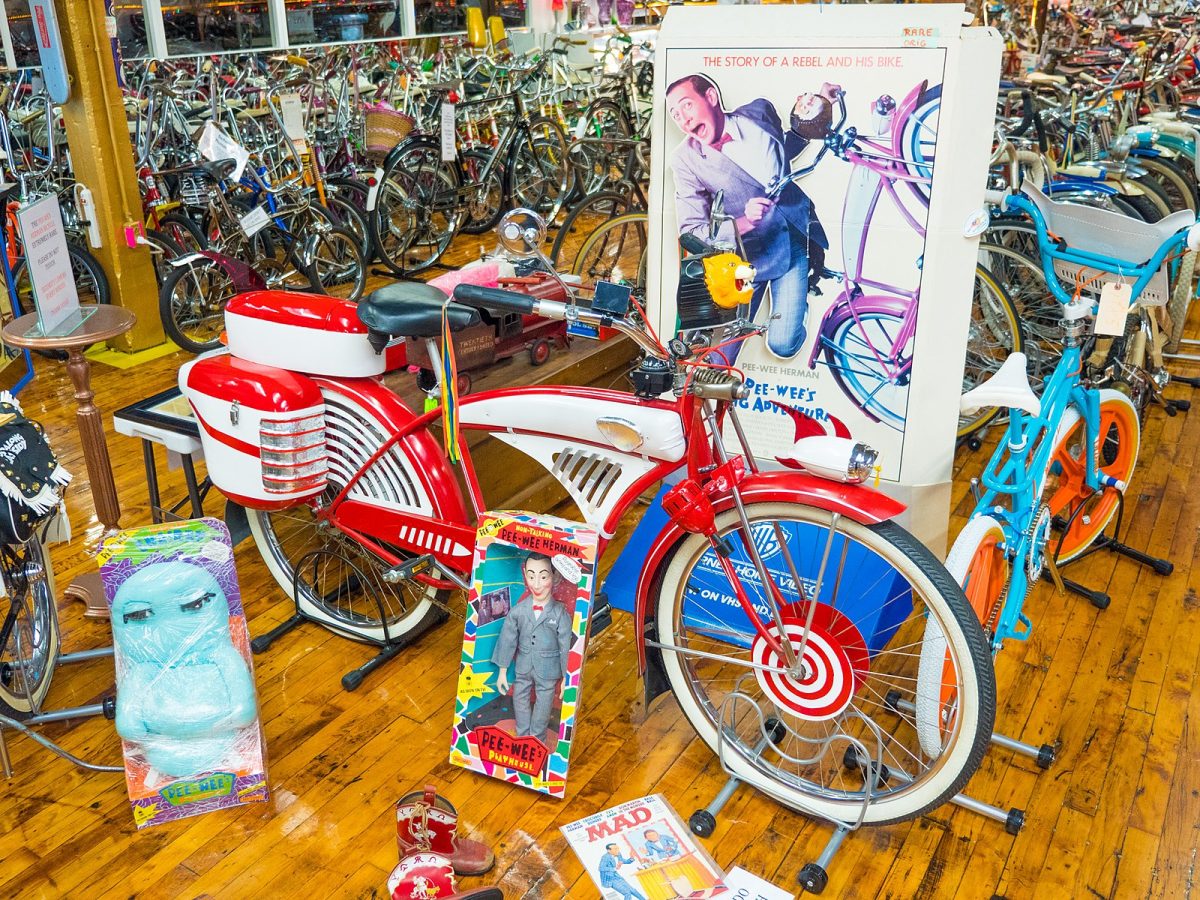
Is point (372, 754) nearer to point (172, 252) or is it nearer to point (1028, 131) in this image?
point (172, 252)

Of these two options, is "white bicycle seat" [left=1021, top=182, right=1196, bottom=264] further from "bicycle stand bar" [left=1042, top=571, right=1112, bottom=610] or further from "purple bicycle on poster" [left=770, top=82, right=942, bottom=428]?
"purple bicycle on poster" [left=770, top=82, right=942, bottom=428]

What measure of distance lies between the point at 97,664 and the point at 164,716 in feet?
2.43

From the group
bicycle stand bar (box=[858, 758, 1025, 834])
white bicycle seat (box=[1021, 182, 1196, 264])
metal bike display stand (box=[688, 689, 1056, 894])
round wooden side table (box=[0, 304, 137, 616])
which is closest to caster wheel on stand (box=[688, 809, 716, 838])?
Result: metal bike display stand (box=[688, 689, 1056, 894])

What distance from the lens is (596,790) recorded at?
2402mm

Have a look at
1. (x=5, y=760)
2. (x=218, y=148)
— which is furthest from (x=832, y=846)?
(x=218, y=148)

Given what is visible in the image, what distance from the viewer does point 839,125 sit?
2408 millimetres

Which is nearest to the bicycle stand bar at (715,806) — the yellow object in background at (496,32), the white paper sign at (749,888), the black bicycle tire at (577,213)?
the white paper sign at (749,888)

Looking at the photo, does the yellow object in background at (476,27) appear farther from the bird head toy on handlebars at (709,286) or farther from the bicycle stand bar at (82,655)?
the bird head toy on handlebars at (709,286)

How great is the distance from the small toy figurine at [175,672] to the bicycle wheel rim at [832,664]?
98cm

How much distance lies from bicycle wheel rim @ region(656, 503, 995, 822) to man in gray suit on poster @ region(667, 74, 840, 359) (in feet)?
1.92

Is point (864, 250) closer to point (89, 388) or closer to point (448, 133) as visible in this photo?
point (89, 388)

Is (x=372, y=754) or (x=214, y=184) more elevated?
(x=214, y=184)

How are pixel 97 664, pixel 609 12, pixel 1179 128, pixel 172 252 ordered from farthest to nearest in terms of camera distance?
pixel 609 12, pixel 1179 128, pixel 172 252, pixel 97 664

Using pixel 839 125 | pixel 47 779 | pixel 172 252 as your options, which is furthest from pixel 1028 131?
pixel 47 779
